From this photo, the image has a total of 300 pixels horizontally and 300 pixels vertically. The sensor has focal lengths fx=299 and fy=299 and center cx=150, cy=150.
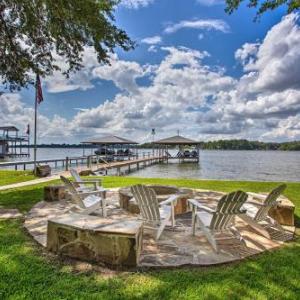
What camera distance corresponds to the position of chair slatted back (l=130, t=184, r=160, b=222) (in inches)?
178

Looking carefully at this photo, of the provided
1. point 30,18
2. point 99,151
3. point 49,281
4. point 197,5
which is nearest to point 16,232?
point 49,281

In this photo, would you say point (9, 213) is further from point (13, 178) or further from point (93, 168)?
point (93, 168)

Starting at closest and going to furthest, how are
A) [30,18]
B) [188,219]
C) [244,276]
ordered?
[244,276], [188,219], [30,18]

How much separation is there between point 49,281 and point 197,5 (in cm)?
1123

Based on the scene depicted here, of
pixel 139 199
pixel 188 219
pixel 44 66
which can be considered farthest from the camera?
pixel 44 66

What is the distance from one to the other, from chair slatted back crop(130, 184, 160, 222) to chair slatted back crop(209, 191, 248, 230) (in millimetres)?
881

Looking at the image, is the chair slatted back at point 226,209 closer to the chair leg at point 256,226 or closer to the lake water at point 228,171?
the chair leg at point 256,226

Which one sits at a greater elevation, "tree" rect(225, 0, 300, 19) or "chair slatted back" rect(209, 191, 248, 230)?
"tree" rect(225, 0, 300, 19)

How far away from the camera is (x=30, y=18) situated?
8.52 metres

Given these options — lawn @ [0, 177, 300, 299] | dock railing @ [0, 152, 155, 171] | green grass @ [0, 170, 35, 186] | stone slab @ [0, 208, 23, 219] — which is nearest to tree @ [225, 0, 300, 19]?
lawn @ [0, 177, 300, 299]

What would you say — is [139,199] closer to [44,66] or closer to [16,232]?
[16,232]

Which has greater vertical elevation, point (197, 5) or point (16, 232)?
point (197, 5)

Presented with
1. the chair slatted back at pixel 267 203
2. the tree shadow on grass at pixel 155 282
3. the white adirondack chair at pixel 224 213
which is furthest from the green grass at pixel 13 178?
the chair slatted back at pixel 267 203

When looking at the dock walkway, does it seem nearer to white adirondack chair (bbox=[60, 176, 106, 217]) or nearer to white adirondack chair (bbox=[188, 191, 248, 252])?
white adirondack chair (bbox=[60, 176, 106, 217])
